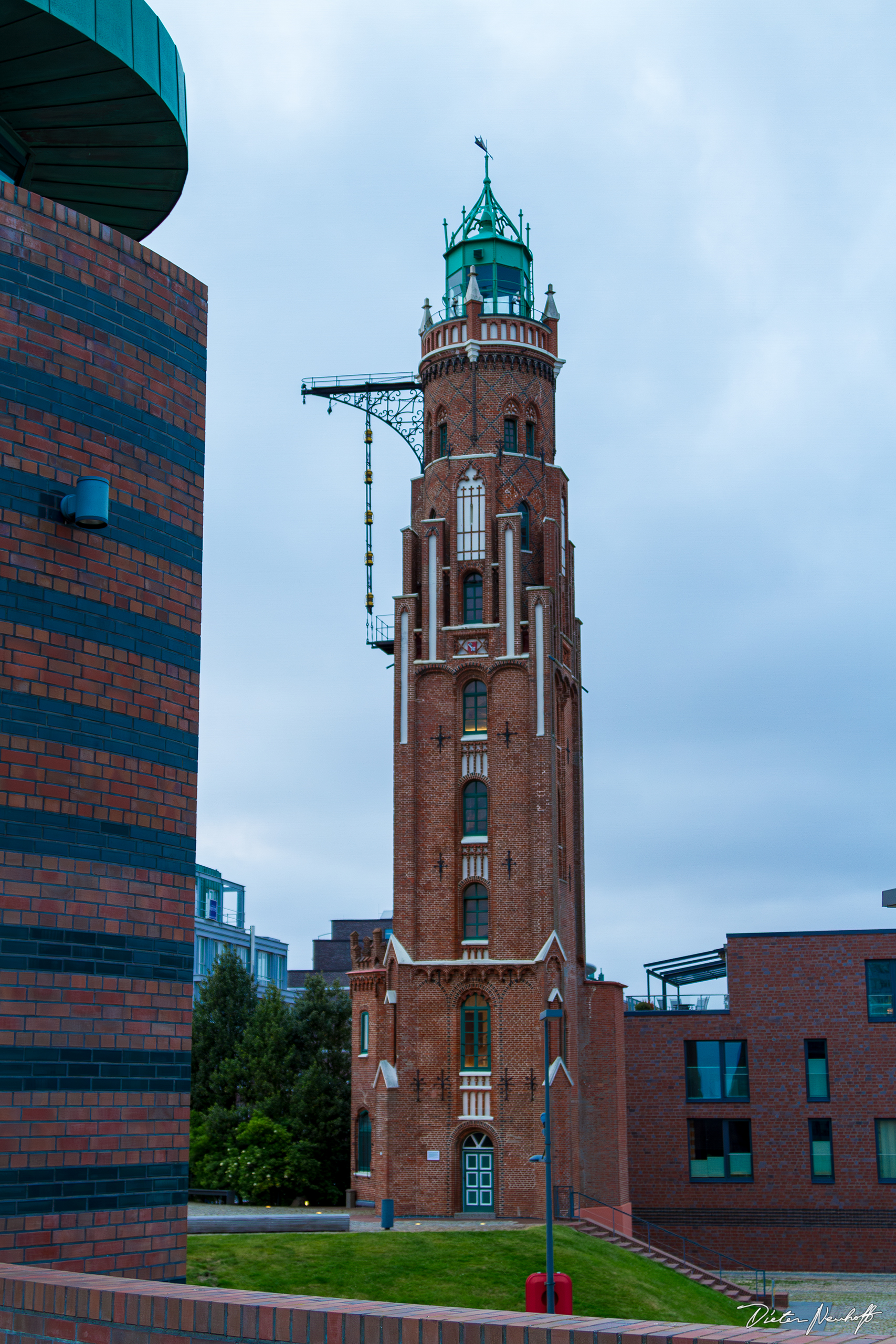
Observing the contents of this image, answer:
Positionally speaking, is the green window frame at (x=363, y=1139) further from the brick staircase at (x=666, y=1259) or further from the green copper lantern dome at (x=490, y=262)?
the green copper lantern dome at (x=490, y=262)

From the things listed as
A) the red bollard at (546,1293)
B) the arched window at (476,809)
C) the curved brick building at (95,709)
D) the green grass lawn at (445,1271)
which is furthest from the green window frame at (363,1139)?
the curved brick building at (95,709)

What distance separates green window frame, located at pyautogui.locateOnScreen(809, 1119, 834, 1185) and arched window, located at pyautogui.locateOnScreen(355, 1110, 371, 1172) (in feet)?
51.7

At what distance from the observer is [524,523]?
173ft

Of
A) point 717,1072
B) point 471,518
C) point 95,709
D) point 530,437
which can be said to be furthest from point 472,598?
point 95,709

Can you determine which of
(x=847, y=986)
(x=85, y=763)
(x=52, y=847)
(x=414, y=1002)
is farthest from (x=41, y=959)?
(x=847, y=986)

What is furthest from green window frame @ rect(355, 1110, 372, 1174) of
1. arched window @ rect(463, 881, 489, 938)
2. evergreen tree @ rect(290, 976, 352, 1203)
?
arched window @ rect(463, 881, 489, 938)

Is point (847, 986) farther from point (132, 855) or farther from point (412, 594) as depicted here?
point (132, 855)

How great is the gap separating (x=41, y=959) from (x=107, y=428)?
5.02m

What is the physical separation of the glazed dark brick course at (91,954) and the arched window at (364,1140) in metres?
40.0

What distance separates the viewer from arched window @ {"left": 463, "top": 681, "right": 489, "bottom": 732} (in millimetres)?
50250

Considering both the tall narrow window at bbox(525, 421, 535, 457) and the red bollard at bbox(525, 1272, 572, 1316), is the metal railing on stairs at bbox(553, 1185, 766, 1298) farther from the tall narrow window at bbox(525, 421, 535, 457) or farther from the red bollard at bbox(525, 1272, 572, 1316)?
the tall narrow window at bbox(525, 421, 535, 457)

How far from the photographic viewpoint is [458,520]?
5212 centimetres

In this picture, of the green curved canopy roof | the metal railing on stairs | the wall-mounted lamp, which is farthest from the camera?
the metal railing on stairs

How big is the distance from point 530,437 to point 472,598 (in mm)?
6825
